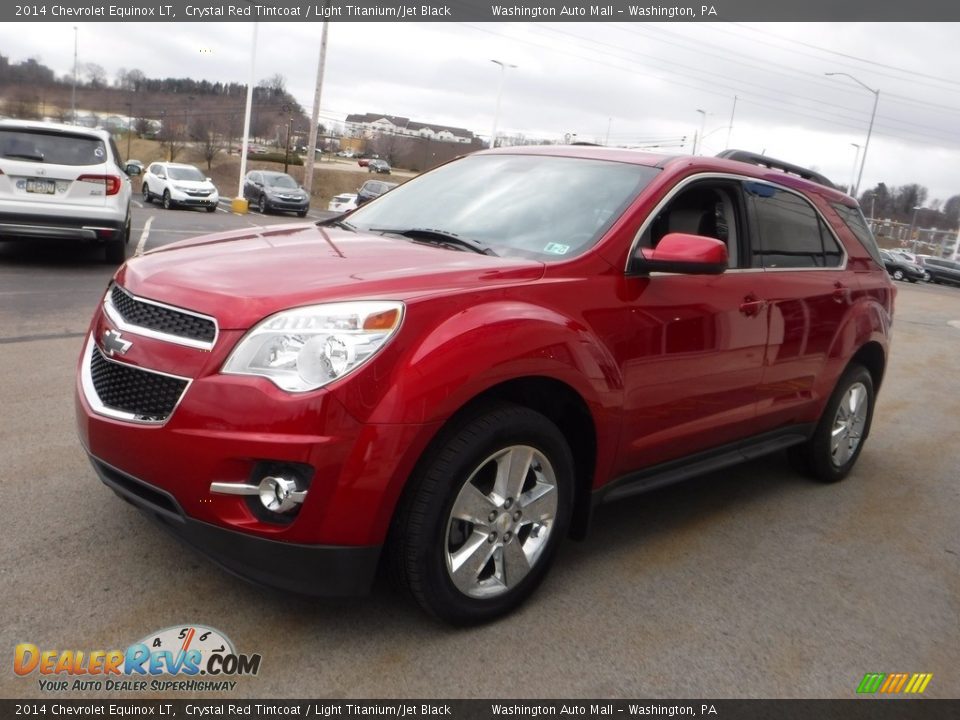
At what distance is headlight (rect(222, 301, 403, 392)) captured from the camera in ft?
8.36

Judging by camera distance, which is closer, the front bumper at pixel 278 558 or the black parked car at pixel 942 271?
the front bumper at pixel 278 558

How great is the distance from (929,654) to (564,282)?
1969mm

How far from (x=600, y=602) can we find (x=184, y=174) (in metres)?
27.5

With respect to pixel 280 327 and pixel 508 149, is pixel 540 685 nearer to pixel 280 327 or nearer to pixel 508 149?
pixel 280 327

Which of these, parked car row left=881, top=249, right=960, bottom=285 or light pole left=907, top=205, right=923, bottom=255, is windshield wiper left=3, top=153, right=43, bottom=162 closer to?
parked car row left=881, top=249, right=960, bottom=285

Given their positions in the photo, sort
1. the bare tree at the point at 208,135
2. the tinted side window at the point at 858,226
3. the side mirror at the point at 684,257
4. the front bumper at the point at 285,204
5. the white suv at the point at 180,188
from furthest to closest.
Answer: the bare tree at the point at 208,135 < the front bumper at the point at 285,204 < the white suv at the point at 180,188 < the tinted side window at the point at 858,226 < the side mirror at the point at 684,257

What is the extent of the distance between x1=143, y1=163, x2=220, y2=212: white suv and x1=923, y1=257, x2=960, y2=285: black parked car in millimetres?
34015

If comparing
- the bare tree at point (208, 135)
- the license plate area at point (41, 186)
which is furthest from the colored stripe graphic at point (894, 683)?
the bare tree at point (208, 135)

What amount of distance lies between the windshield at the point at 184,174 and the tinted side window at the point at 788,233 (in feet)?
84.8

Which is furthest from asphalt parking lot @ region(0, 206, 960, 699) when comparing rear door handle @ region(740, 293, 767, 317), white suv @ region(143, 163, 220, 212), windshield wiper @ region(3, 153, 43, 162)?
white suv @ region(143, 163, 220, 212)

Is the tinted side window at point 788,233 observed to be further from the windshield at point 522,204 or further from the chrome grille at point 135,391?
the chrome grille at point 135,391

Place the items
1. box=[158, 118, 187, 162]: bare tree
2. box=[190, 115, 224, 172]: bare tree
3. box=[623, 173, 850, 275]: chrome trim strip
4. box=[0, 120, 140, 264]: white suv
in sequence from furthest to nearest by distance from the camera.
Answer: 1. box=[158, 118, 187, 162]: bare tree
2. box=[190, 115, 224, 172]: bare tree
3. box=[0, 120, 140, 264]: white suv
4. box=[623, 173, 850, 275]: chrome trim strip

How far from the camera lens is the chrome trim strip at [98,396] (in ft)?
8.57
